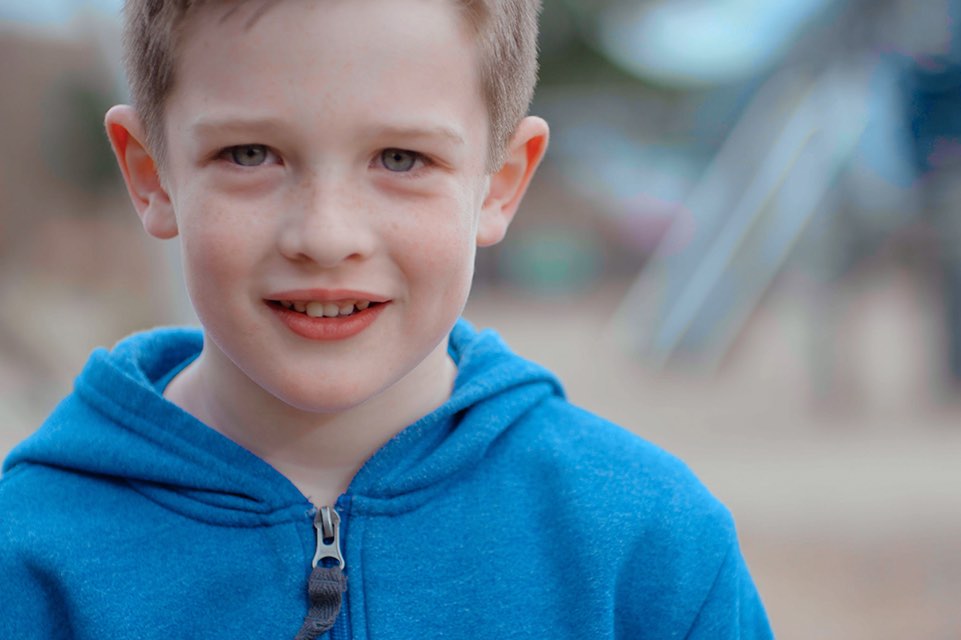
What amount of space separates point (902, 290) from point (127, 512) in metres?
14.3

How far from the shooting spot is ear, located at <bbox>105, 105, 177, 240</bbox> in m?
1.57

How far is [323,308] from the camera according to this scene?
1.42 metres

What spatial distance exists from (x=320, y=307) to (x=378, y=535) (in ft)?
1.06

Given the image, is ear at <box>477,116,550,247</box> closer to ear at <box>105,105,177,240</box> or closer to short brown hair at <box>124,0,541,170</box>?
short brown hair at <box>124,0,541,170</box>

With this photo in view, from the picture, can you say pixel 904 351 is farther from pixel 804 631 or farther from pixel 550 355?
pixel 804 631

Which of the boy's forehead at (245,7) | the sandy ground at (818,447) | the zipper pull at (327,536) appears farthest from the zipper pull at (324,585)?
the sandy ground at (818,447)

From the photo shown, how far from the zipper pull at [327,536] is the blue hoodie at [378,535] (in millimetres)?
15

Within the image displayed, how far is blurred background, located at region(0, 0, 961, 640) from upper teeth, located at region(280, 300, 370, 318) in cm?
319

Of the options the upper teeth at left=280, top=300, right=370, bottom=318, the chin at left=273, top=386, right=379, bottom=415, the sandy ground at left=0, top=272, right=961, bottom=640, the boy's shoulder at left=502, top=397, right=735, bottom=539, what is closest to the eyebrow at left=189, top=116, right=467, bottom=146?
the upper teeth at left=280, top=300, right=370, bottom=318

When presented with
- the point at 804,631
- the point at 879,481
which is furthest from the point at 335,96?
the point at 879,481

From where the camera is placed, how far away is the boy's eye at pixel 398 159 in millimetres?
1417

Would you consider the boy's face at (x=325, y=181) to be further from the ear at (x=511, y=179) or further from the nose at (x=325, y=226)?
the ear at (x=511, y=179)

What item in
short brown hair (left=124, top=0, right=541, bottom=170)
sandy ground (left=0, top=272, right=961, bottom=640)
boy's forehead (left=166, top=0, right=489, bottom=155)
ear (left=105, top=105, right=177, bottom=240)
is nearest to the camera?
boy's forehead (left=166, top=0, right=489, bottom=155)

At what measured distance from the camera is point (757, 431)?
801 centimetres
